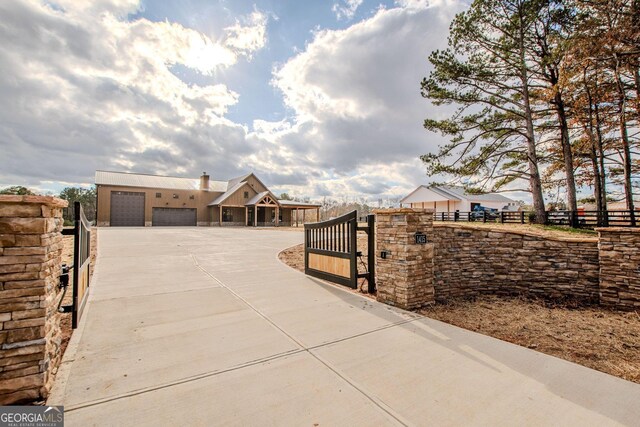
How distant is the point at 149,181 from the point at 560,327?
34.0m

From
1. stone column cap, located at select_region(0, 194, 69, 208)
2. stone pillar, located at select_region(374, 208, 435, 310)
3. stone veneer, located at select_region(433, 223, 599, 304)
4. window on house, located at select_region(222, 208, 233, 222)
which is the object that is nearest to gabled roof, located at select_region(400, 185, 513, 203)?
window on house, located at select_region(222, 208, 233, 222)

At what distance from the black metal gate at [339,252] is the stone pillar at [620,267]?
3.96 m

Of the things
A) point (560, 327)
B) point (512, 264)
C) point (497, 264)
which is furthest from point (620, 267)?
point (560, 327)

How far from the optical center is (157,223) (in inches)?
1123

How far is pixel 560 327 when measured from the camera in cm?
379

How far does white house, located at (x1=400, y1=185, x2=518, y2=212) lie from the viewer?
96.6ft

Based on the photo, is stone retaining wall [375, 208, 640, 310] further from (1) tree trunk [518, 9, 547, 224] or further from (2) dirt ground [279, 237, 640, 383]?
(1) tree trunk [518, 9, 547, 224]

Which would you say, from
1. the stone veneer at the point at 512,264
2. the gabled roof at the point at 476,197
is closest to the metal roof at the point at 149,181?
the gabled roof at the point at 476,197

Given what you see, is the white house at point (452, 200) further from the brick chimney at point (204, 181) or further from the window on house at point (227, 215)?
the brick chimney at point (204, 181)

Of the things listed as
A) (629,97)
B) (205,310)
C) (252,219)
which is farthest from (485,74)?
(252,219)

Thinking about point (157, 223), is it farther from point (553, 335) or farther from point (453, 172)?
point (553, 335)

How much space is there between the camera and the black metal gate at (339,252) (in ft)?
17.1

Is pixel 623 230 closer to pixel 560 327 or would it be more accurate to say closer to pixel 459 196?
pixel 560 327

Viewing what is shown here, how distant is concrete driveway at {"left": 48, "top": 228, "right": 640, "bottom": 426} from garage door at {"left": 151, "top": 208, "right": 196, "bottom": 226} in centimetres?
2779
